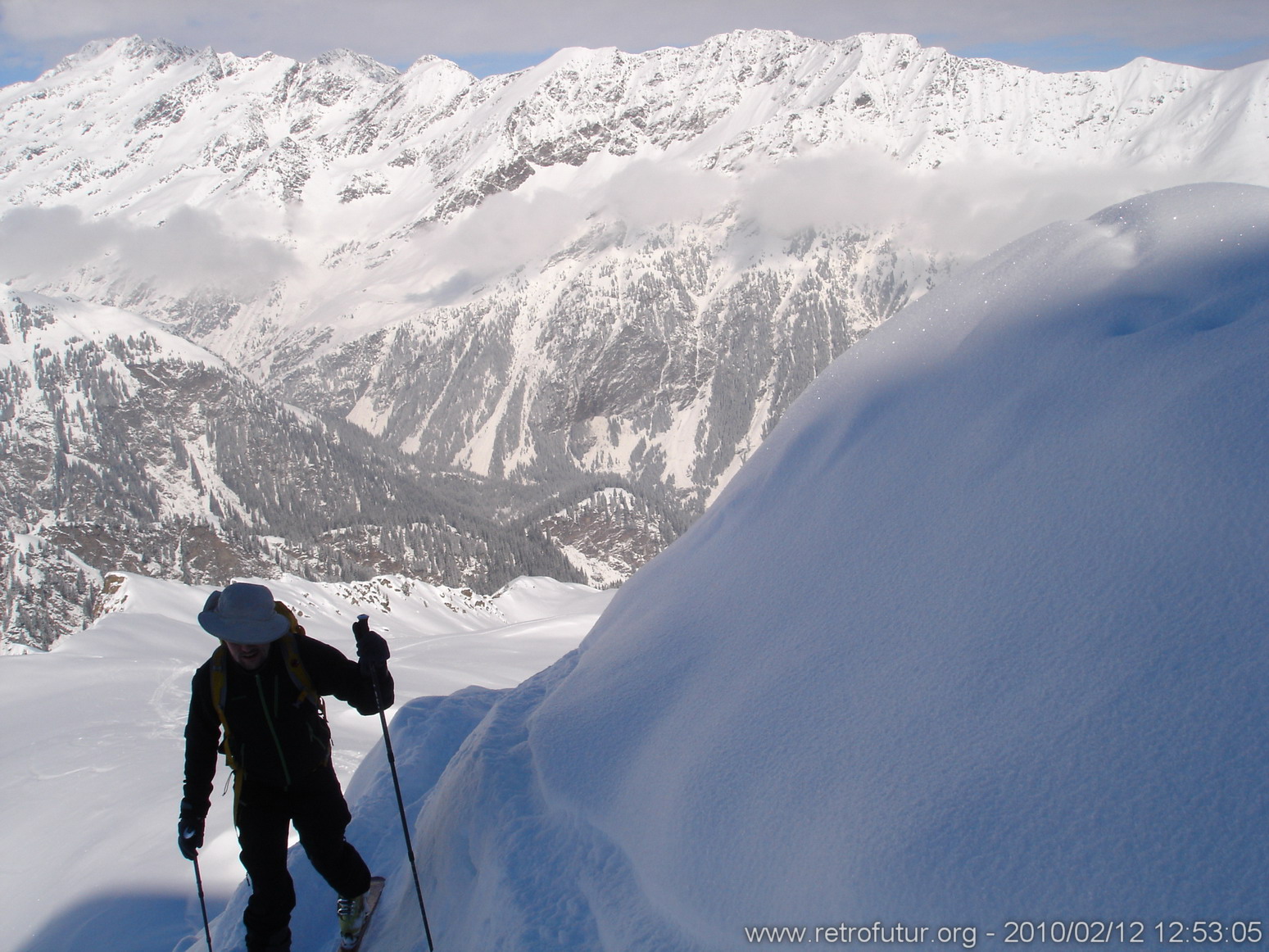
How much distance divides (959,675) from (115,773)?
47.1 ft

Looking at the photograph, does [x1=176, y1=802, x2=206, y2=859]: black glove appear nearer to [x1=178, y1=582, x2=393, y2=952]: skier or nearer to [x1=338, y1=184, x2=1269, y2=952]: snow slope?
[x1=178, y1=582, x2=393, y2=952]: skier

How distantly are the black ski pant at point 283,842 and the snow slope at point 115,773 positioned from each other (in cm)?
354

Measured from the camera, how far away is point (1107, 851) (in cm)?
291

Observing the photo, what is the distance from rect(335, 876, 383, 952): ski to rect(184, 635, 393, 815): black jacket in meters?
1.20

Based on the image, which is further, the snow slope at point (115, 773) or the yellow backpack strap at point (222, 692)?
the snow slope at point (115, 773)

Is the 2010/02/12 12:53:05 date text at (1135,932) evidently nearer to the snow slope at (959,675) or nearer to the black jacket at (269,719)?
the snow slope at (959,675)

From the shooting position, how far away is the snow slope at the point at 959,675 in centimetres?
308

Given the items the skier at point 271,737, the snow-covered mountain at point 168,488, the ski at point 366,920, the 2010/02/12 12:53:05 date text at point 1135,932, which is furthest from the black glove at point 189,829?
the snow-covered mountain at point 168,488

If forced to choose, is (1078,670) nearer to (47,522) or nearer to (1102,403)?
(1102,403)

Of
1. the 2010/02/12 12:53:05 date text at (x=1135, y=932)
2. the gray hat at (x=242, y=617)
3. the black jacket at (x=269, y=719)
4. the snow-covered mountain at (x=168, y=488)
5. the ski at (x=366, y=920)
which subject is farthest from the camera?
the snow-covered mountain at (x=168, y=488)

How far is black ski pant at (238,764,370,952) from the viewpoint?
4809 millimetres

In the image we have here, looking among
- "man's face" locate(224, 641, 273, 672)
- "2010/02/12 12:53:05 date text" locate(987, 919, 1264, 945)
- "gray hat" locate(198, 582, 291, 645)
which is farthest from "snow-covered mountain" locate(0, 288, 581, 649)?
"2010/02/12 12:53:05 date text" locate(987, 919, 1264, 945)

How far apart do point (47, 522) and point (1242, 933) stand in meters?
152

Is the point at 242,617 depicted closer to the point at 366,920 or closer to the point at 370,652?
the point at 370,652
